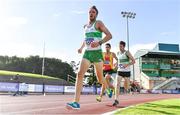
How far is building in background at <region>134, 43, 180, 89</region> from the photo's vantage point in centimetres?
9744

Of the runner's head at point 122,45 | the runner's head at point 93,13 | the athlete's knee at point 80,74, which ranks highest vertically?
the runner's head at point 93,13

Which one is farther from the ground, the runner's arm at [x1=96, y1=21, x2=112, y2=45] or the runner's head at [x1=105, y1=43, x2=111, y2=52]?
the runner's head at [x1=105, y1=43, x2=111, y2=52]

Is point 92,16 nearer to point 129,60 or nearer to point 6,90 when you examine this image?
point 129,60

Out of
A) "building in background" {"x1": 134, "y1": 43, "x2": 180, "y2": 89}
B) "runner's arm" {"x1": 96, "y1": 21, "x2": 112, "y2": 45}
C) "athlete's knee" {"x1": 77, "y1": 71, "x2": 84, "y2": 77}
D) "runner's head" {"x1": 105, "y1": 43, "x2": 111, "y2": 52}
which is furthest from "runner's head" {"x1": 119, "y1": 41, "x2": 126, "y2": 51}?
"building in background" {"x1": 134, "y1": 43, "x2": 180, "y2": 89}

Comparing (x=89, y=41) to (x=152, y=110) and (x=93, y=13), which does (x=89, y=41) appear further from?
(x=152, y=110)

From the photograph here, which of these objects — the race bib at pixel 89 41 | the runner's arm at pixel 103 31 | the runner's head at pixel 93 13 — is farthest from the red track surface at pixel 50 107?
the runner's head at pixel 93 13

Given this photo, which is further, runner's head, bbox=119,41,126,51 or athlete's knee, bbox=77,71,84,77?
runner's head, bbox=119,41,126,51

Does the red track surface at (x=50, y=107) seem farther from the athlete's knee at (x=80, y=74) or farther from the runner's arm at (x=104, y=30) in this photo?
the runner's arm at (x=104, y=30)

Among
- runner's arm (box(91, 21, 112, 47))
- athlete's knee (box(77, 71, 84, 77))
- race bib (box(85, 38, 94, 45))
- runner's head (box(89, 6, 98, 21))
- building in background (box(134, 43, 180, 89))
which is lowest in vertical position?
athlete's knee (box(77, 71, 84, 77))

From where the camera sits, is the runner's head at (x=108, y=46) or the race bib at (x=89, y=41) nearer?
the race bib at (x=89, y=41)

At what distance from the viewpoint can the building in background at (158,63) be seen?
97438 millimetres

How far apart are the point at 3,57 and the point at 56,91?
6414 centimetres

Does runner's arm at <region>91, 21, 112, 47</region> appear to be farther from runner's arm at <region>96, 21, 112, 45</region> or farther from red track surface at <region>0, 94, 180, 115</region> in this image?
red track surface at <region>0, 94, 180, 115</region>

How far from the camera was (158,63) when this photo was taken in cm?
9950
